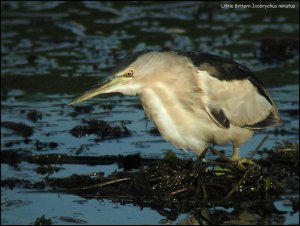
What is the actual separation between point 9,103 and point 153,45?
2.19 m

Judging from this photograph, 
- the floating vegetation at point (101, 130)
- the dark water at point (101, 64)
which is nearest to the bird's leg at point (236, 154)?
the dark water at point (101, 64)

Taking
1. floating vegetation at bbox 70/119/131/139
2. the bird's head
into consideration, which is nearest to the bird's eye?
the bird's head

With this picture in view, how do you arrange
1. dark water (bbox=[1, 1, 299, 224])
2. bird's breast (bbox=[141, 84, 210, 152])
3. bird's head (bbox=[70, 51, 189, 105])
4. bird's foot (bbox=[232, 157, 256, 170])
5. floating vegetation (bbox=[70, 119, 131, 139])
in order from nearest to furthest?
1. bird's head (bbox=[70, 51, 189, 105])
2. bird's breast (bbox=[141, 84, 210, 152])
3. dark water (bbox=[1, 1, 299, 224])
4. bird's foot (bbox=[232, 157, 256, 170])
5. floating vegetation (bbox=[70, 119, 131, 139])

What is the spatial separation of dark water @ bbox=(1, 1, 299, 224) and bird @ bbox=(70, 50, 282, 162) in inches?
20.3

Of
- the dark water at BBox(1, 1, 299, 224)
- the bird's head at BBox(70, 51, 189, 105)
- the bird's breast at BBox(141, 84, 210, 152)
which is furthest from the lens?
the dark water at BBox(1, 1, 299, 224)

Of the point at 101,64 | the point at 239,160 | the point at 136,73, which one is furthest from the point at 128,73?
the point at 101,64

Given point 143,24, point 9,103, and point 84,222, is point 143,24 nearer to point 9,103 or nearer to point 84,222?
point 9,103

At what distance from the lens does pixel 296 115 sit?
7.73 metres

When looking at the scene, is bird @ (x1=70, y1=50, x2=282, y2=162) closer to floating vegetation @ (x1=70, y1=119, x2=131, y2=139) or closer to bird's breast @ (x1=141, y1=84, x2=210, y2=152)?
bird's breast @ (x1=141, y1=84, x2=210, y2=152)

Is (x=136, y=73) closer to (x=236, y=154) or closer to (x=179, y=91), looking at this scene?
(x=179, y=91)

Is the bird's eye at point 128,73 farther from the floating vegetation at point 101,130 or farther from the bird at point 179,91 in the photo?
the floating vegetation at point 101,130

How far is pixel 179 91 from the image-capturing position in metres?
5.75

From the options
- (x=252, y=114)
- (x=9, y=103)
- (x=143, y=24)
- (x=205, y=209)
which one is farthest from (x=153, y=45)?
(x=205, y=209)

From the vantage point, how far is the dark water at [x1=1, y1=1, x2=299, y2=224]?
5.89m
